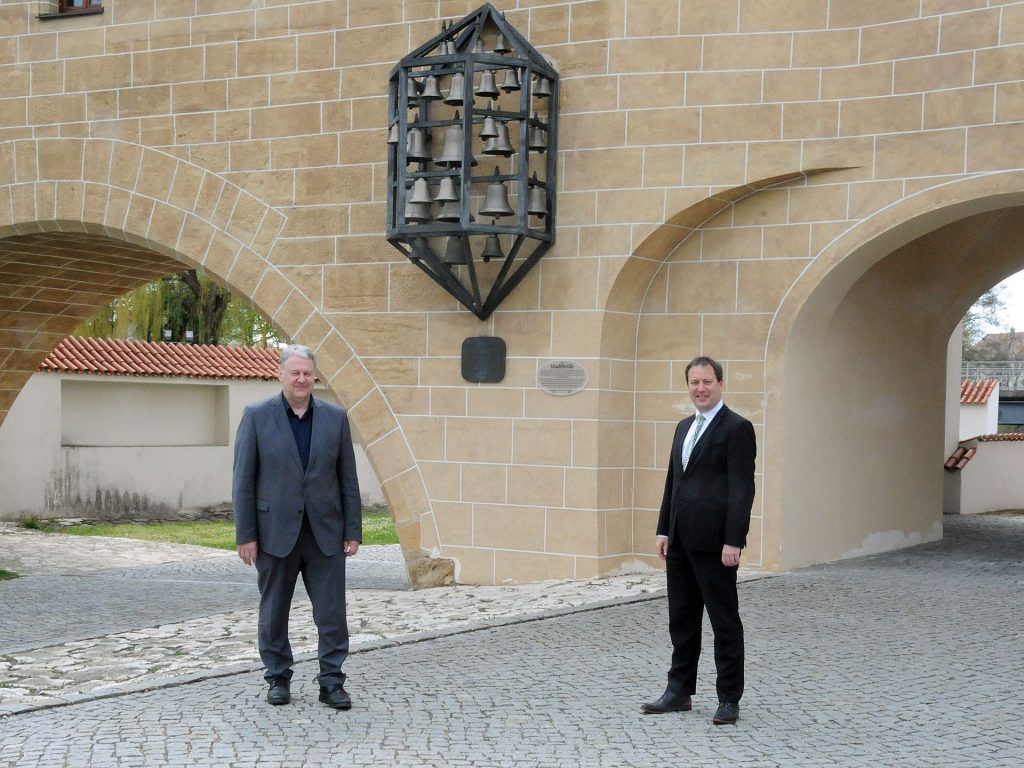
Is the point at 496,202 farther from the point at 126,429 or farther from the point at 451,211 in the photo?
the point at 126,429

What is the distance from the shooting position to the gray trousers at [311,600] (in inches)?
220

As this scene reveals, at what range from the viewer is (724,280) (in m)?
9.38

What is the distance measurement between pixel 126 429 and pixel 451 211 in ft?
38.6

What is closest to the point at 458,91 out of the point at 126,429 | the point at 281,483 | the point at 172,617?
the point at 172,617

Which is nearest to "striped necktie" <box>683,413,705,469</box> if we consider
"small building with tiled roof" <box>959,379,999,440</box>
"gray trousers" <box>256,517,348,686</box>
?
"gray trousers" <box>256,517,348,686</box>

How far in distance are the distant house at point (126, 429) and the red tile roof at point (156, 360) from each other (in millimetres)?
19

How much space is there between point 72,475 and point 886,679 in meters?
14.6

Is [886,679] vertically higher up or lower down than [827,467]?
lower down

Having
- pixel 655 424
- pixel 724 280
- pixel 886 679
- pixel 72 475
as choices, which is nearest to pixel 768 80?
pixel 724 280

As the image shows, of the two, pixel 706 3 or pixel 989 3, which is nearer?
pixel 989 3

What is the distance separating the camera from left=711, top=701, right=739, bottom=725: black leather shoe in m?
5.25

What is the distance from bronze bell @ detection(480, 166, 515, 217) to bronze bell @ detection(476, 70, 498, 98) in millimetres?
552

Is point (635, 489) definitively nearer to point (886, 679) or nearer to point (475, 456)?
point (475, 456)

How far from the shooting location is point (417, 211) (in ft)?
30.5
